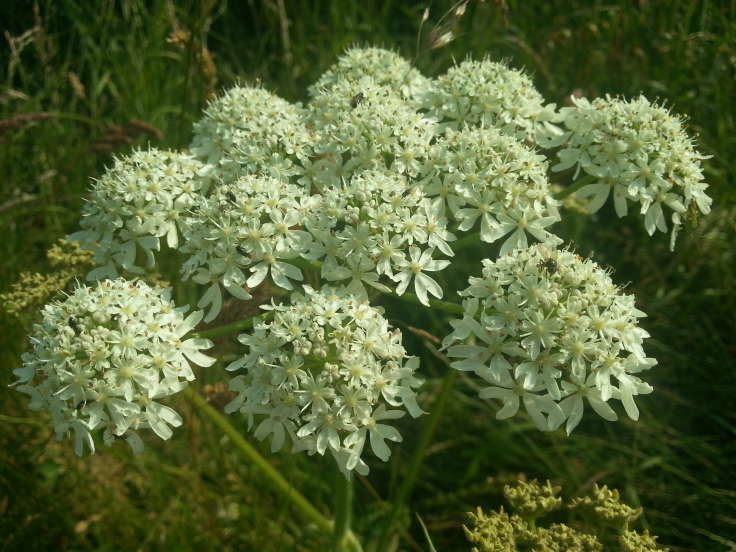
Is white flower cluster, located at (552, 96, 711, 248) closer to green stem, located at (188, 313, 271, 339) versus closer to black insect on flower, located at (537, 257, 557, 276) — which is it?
black insect on flower, located at (537, 257, 557, 276)

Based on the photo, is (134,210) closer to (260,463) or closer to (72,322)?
(72,322)

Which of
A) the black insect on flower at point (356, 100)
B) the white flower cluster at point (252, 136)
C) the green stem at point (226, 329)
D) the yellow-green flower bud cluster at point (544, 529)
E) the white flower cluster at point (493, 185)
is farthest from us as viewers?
the black insect on flower at point (356, 100)

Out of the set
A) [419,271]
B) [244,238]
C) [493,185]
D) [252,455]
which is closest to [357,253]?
[419,271]

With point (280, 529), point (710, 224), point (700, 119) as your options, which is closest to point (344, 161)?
point (280, 529)

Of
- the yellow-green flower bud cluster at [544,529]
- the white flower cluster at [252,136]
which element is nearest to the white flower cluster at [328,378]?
the yellow-green flower bud cluster at [544,529]

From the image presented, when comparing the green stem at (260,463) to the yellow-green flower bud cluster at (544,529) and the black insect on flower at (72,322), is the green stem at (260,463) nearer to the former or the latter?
the black insect on flower at (72,322)

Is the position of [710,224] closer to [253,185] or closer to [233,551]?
[253,185]

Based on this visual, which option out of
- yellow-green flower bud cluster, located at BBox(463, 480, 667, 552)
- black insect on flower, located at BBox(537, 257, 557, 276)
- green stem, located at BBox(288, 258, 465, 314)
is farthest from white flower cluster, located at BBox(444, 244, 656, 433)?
yellow-green flower bud cluster, located at BBox(463, 480, 667, 552)
